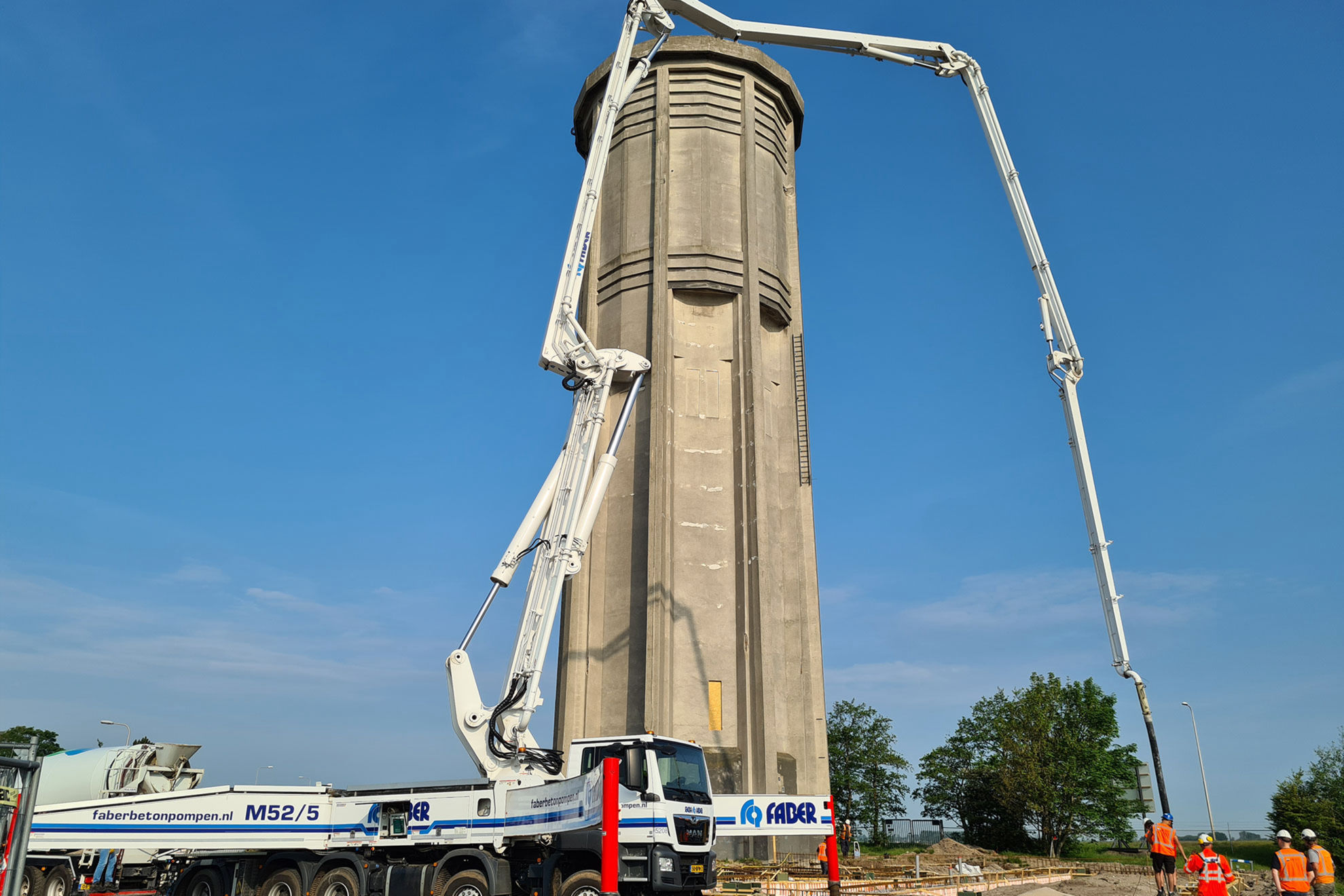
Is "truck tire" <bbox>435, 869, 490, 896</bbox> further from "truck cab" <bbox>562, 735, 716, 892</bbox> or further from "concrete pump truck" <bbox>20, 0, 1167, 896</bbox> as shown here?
"truck cab" <bbox>562, 735, 716, 892</bbox>

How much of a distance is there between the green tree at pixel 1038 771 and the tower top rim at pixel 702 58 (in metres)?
29.2

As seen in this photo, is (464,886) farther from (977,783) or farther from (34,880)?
(977,783)

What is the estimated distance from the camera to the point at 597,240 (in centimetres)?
3519

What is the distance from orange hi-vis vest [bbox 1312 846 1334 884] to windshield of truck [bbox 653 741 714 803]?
8.50 m

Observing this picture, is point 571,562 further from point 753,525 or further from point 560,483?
point 753,525

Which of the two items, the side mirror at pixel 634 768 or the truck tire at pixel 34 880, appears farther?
the truck tire at pixel 34 880

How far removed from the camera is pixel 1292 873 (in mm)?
13391

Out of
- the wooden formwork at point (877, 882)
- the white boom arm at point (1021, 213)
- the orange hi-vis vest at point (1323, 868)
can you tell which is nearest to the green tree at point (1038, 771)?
the wooden formwork at point (877, 882)

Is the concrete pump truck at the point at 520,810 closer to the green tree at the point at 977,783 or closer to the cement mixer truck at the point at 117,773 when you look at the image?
the cement mixer truck at the point at 117,773

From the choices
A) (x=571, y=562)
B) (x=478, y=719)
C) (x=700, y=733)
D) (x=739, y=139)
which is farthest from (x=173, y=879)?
(x=739, y=139)

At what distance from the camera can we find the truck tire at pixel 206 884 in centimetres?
1775

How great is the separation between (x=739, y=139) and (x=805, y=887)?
981 inches

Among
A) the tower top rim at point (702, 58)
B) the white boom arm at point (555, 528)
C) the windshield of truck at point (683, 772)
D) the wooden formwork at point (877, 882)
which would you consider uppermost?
the tower top rim at point (702, 58)

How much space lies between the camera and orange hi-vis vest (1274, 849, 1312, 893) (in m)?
13.3
